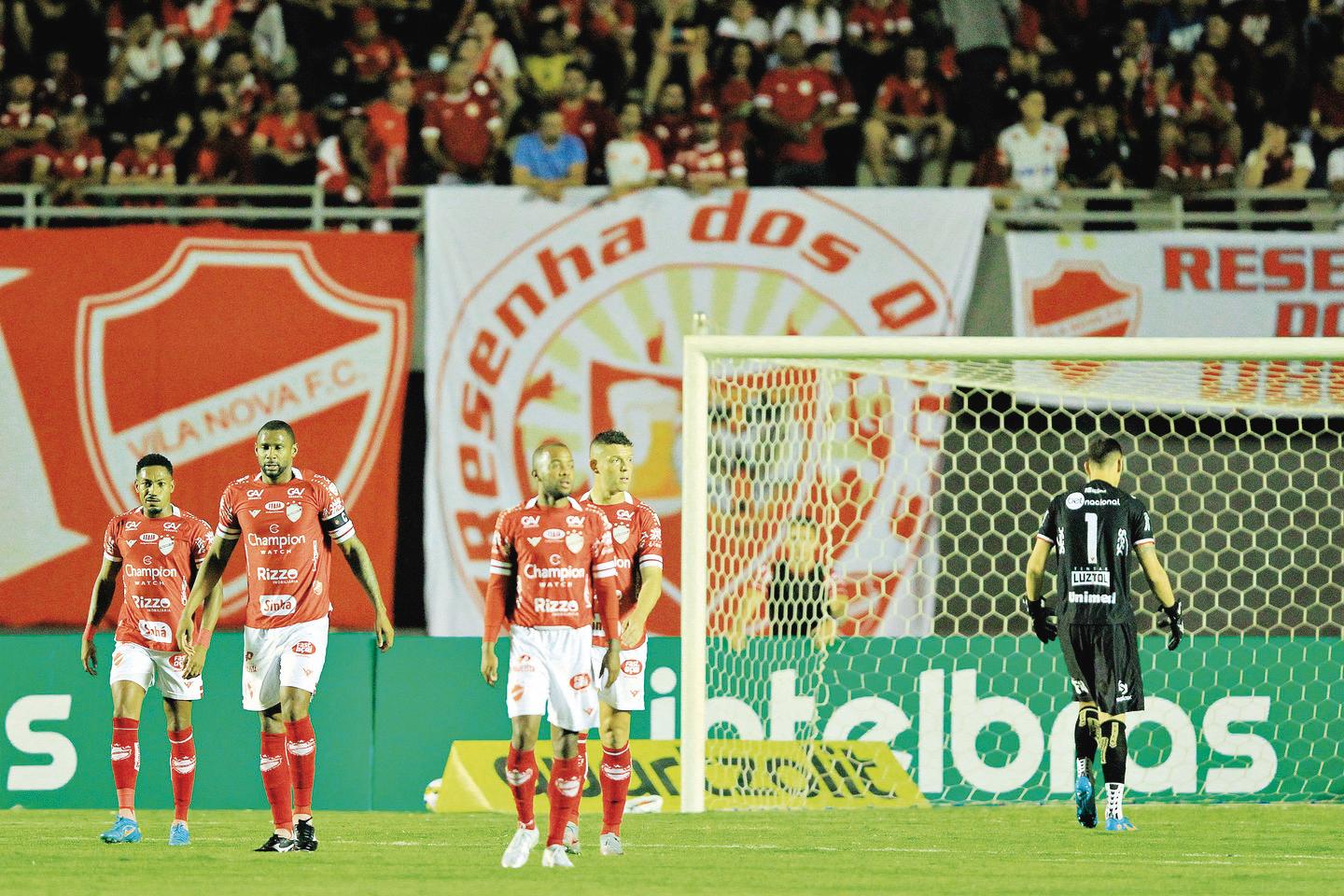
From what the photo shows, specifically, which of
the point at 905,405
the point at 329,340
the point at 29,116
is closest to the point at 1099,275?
the point at 905,405

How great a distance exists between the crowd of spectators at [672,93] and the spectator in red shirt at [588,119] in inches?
0.6

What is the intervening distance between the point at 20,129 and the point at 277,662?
8.28 m

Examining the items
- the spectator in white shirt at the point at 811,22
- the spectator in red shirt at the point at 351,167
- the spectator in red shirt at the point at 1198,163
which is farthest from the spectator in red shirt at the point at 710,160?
the spectator in red shirt at the point at 1198,163

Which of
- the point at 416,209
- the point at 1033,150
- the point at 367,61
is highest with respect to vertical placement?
the point at 367,61

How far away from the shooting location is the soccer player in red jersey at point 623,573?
796cm

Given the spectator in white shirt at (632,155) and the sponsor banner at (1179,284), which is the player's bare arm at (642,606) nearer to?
the sponsor banner at (1179,284)

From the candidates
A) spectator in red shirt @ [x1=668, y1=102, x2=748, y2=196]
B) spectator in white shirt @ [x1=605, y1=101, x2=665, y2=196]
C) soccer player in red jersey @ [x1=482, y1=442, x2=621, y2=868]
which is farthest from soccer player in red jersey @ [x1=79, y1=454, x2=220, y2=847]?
spectator in red shirt @ [x1=668, y1=102, x2=748, y2=196]

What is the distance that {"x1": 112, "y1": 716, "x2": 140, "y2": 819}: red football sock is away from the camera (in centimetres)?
870

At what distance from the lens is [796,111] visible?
1454 centimetres

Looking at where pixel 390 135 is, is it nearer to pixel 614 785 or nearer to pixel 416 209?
pixel 416 209

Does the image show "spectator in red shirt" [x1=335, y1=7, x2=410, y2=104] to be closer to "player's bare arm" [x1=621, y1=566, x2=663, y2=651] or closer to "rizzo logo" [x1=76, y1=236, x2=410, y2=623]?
"rizzo logo" [x1=76, y1=236, x2=410, y2=623]

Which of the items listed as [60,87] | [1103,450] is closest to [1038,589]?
[1103,450]

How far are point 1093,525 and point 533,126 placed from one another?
278 inches

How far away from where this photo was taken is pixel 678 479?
1331 cm
